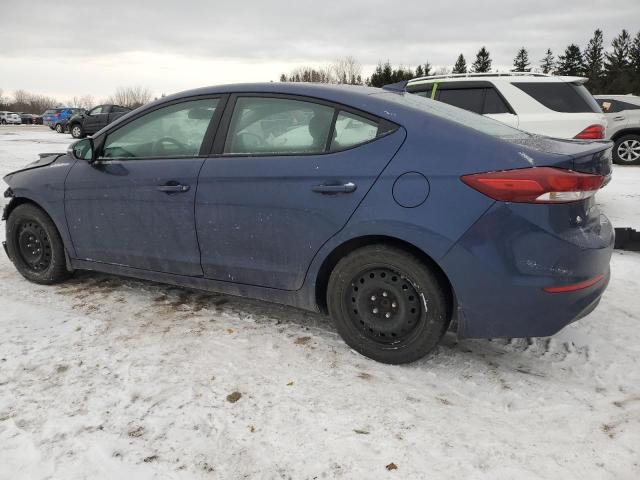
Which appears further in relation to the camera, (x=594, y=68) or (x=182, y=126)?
(x=594, y=68)

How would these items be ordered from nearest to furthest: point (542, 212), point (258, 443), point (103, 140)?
point (258, 443)
point (542, 212)
point (103, 140)

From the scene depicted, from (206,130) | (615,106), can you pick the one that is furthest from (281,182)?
(615,106)

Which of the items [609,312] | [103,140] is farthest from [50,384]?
[609,312]

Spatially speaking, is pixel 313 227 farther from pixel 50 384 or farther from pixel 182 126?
pixel 50 384

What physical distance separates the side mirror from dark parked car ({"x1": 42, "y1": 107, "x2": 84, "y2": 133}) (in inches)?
1118

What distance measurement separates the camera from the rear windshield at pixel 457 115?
283 cm

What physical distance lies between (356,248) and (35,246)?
9.06 feet

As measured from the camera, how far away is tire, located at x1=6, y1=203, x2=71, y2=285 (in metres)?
3.96

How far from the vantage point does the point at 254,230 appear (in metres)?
3.04

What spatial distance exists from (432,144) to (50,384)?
90.7 inches

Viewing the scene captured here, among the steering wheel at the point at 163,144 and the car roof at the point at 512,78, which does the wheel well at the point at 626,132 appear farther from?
the steering wheel at the point at 163,144

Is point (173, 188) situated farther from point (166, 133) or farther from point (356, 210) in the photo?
point (356, 210)

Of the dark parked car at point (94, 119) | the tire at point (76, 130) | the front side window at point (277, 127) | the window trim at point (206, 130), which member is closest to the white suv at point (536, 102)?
the front side window at point (277, 127)

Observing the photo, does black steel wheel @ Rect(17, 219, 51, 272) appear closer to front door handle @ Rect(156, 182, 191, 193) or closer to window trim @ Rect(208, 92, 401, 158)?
front door handle @ Rect(156, 182, 191, 193)
